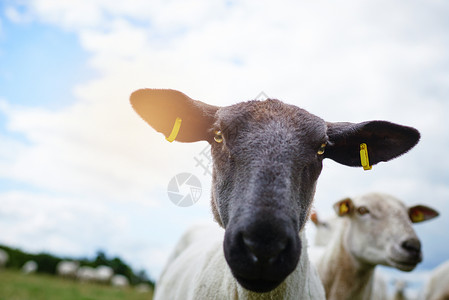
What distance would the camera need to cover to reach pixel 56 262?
138 ft

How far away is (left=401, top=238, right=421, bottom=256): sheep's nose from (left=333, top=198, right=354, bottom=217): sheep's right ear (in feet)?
3.35

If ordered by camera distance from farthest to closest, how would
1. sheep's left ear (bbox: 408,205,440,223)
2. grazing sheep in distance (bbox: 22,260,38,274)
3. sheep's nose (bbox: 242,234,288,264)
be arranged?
grazing sheep in distance (bbox: 22,260,38,274)
sheep's left ear (bbox: 408,205,440,223)
sheep's nose (bbox: 242,234,288,264)

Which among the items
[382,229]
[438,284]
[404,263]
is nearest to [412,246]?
[404,263]

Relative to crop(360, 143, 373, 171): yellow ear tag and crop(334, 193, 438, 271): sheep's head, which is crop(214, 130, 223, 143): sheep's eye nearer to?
crop(360, 143, 373, 171): yellow ear tag

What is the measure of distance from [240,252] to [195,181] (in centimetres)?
174

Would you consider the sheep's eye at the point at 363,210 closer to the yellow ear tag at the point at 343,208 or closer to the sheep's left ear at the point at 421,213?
the yellow ear tag at the point at 343,208

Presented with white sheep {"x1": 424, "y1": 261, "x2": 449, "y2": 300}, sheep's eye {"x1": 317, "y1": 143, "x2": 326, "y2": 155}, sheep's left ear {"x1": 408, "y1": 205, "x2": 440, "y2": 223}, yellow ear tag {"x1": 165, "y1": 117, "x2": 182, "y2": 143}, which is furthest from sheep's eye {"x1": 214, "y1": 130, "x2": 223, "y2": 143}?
white sheep {"x1": 424, "y1": 261, "x2": 449, "y2": 300}

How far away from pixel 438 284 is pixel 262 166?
9.15 metres

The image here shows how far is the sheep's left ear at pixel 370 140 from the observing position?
3.17 meters

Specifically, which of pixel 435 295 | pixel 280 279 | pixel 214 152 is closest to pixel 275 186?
pixel 280 279

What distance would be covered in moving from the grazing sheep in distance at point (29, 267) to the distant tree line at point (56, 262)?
Result: 589 mm

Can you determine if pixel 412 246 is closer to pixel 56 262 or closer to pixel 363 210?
pixel 363 210

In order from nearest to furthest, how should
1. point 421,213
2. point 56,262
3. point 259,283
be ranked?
point 259,283 → point 421,213 → point 56,262

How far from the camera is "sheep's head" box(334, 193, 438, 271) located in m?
5.14
